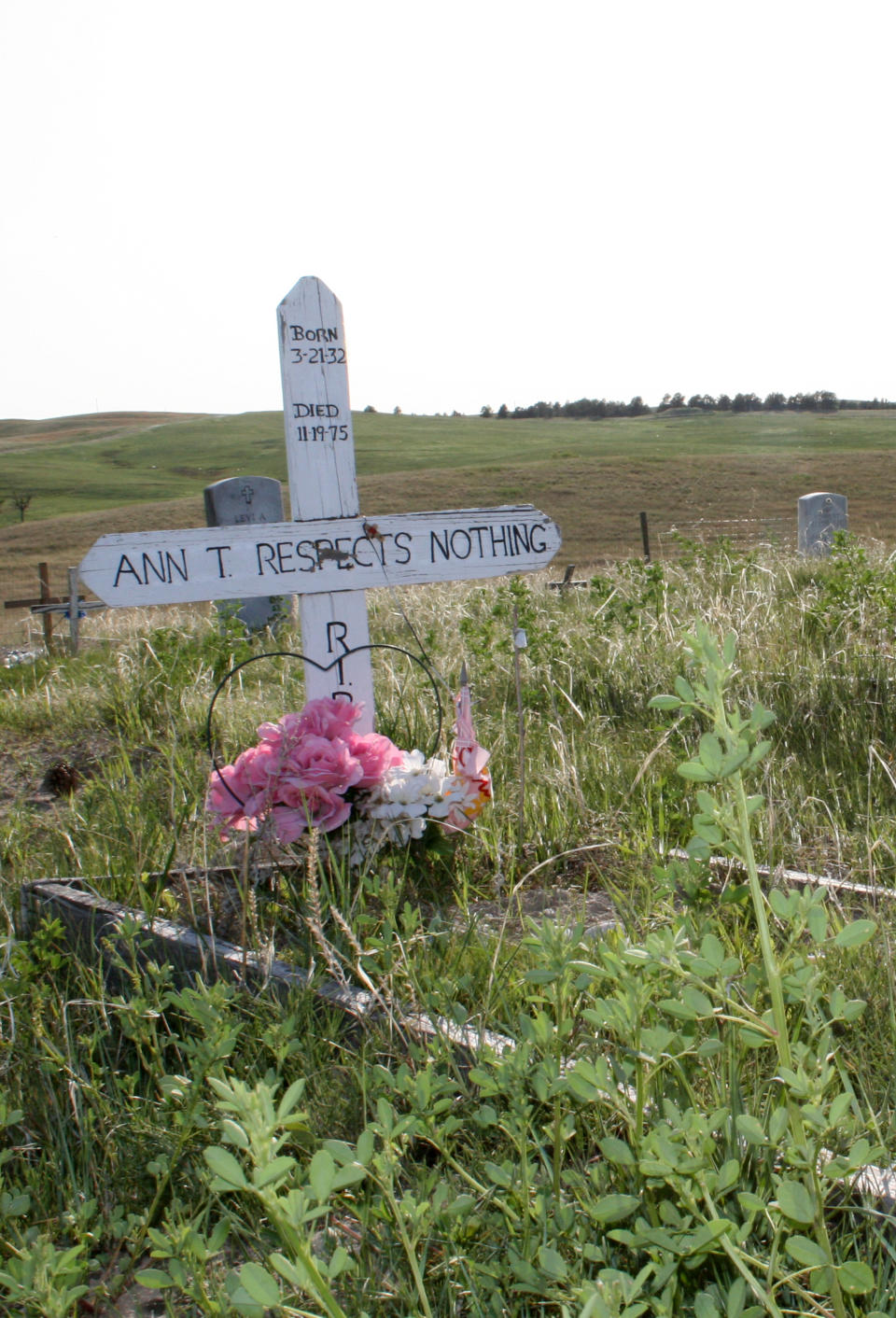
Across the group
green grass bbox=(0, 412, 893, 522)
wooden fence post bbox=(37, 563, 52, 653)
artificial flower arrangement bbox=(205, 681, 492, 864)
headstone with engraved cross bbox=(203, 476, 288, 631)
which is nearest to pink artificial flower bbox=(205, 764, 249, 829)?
artificial flower arrangement bbox=(205, 681, 492, 864)

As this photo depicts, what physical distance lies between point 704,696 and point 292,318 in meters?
2.42

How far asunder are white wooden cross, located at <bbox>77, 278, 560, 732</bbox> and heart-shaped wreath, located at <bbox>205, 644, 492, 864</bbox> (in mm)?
494

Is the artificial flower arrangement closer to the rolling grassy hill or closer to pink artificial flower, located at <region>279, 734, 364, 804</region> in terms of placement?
pink artificial flower, located at <region>279, 734, 364, 804</region>

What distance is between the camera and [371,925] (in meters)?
2.14

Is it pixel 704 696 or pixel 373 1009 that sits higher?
pixel 704 696

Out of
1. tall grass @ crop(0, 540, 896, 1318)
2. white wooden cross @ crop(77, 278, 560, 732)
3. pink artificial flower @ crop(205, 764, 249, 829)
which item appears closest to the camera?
tall grass @ crop(0, 540, 896, 1318)

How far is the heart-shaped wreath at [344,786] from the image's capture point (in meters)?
2.33

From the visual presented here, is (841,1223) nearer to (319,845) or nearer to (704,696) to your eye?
(704,696)

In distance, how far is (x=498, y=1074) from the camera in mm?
1224

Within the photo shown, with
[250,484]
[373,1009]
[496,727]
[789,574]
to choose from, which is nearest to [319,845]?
[373,1009]

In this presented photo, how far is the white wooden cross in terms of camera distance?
2959 mm

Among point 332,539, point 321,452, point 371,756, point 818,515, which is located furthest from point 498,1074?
point 818,515

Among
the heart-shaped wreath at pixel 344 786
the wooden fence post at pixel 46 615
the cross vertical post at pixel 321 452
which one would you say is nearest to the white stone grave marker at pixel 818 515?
the wooden fence post at pixel 46 615

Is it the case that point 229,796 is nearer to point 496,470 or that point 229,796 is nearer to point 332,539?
point 332,539
